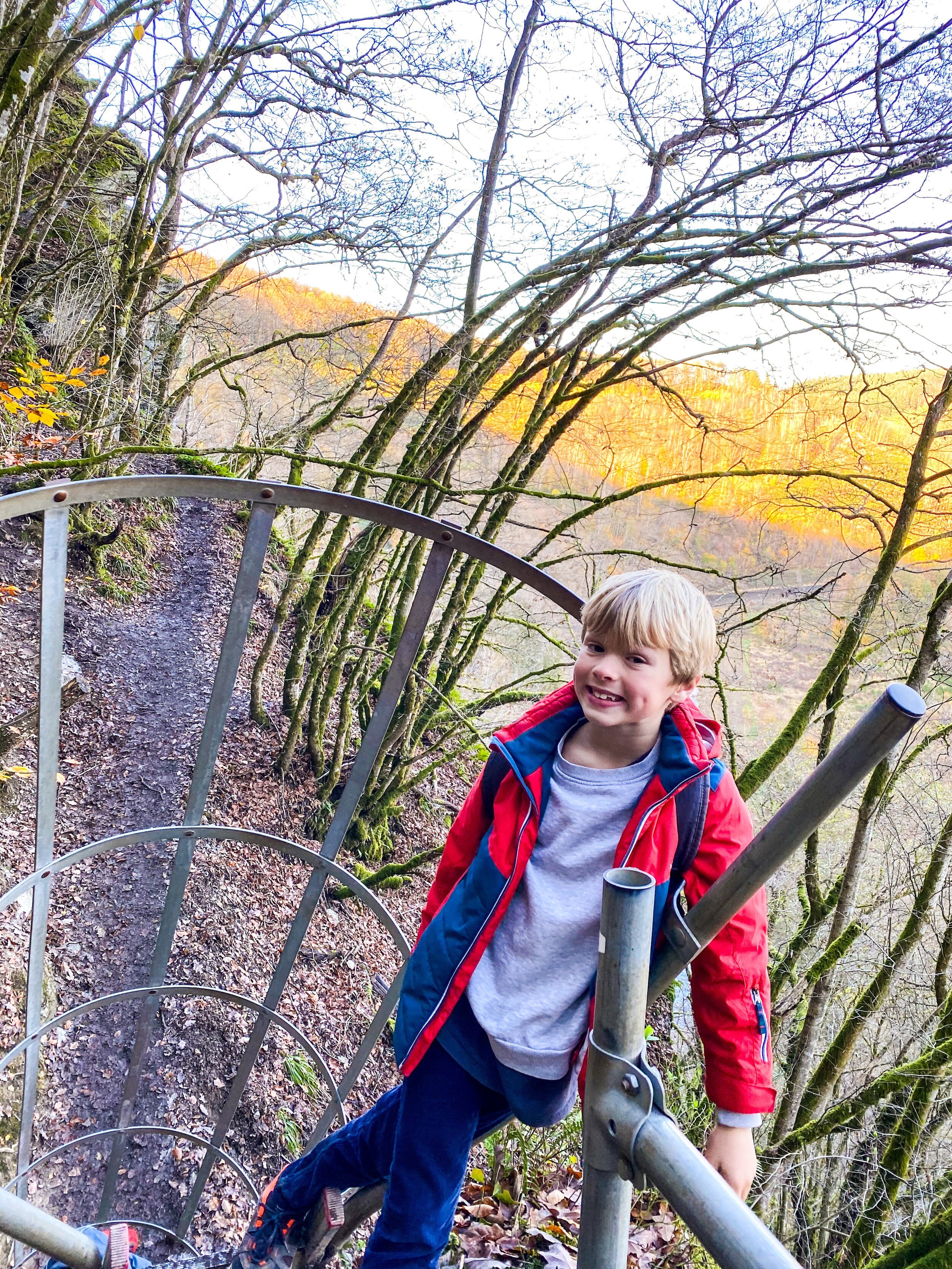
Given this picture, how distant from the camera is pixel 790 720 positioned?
167 inches

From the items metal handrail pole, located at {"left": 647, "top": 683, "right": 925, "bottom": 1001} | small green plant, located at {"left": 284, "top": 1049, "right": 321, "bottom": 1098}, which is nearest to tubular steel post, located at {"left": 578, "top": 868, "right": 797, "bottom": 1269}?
metal handrail pole, located at {"left": 647, "top": 683, "right": 925, "bottom": 1001}

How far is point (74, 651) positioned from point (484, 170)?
14.2ft

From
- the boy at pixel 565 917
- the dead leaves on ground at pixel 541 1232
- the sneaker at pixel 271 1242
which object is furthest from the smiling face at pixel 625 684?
the dead leaves on ground at pixel 541 1232

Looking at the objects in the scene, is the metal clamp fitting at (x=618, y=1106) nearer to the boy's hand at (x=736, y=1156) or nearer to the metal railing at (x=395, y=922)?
the metal railing at (x=395, y=922)

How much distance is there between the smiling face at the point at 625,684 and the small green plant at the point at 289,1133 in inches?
152

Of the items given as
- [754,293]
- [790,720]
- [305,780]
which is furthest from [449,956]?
[305,780]

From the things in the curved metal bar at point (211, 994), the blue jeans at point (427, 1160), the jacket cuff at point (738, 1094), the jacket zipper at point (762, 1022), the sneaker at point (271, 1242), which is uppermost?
the jacket zipper at point (762, 1022)

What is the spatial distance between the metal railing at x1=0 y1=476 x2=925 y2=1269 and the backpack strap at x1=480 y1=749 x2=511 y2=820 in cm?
30

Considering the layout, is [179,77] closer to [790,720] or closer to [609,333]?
[609,333]

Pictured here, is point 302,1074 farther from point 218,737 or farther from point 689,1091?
point 218,737

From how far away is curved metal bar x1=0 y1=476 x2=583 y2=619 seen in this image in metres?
1.29

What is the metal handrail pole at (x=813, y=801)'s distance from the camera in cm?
59

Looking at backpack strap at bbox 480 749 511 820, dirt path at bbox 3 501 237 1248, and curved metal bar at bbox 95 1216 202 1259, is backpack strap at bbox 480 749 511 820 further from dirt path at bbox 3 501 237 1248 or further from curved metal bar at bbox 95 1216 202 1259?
dirt path at bbox 3 501 237 1248

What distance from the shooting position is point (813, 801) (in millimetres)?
644
